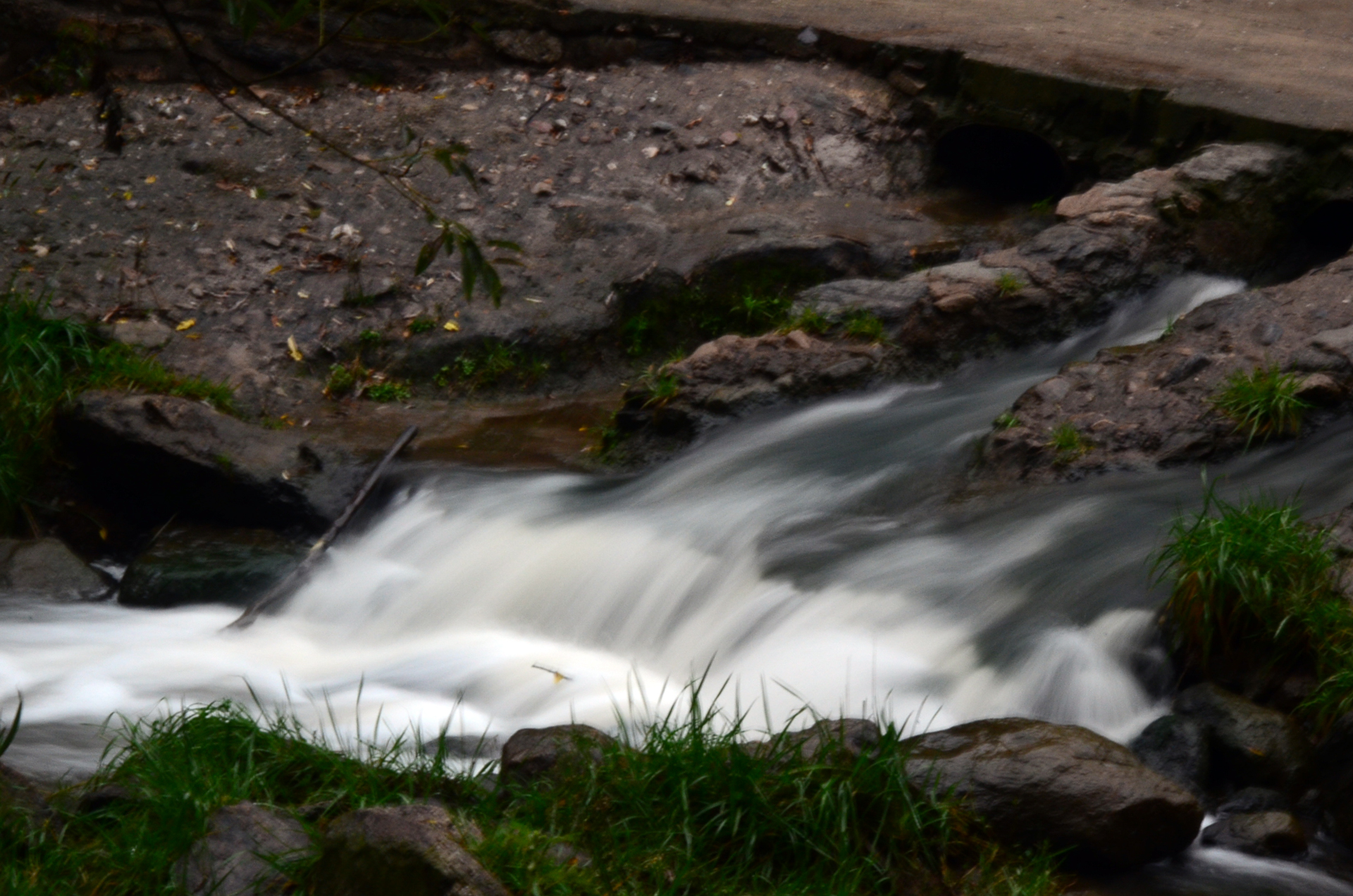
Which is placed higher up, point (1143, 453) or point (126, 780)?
point (1143, 453)

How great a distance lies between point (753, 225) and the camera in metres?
6.66

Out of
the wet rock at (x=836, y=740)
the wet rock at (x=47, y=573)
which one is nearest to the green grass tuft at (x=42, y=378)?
the wet rock at (x=47, y=573)

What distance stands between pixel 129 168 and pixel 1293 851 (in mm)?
6213

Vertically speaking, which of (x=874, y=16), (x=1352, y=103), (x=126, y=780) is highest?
(x=874, y=16)

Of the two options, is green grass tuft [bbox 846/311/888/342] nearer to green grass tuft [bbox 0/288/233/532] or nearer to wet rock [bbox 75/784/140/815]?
green grass tuft [bbox 0/288/233/532]

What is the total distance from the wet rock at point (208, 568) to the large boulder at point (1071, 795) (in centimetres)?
285

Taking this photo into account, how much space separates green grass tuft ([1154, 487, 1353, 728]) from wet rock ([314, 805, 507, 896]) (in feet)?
6.83

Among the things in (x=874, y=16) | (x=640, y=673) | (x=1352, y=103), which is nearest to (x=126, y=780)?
(x=640, y=673)

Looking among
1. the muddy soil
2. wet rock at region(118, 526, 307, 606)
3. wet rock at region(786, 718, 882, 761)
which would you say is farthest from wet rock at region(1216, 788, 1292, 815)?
the muddy soil

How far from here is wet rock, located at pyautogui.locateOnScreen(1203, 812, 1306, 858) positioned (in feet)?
10.4

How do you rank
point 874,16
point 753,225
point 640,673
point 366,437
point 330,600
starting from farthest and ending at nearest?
point 874,16
point 753,225
point 366,437
point 330,600
point 640,673

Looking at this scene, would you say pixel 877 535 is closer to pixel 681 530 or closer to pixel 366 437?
pixel 681 530

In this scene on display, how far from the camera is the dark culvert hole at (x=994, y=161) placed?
738 cm

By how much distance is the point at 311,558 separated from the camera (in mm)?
5207
